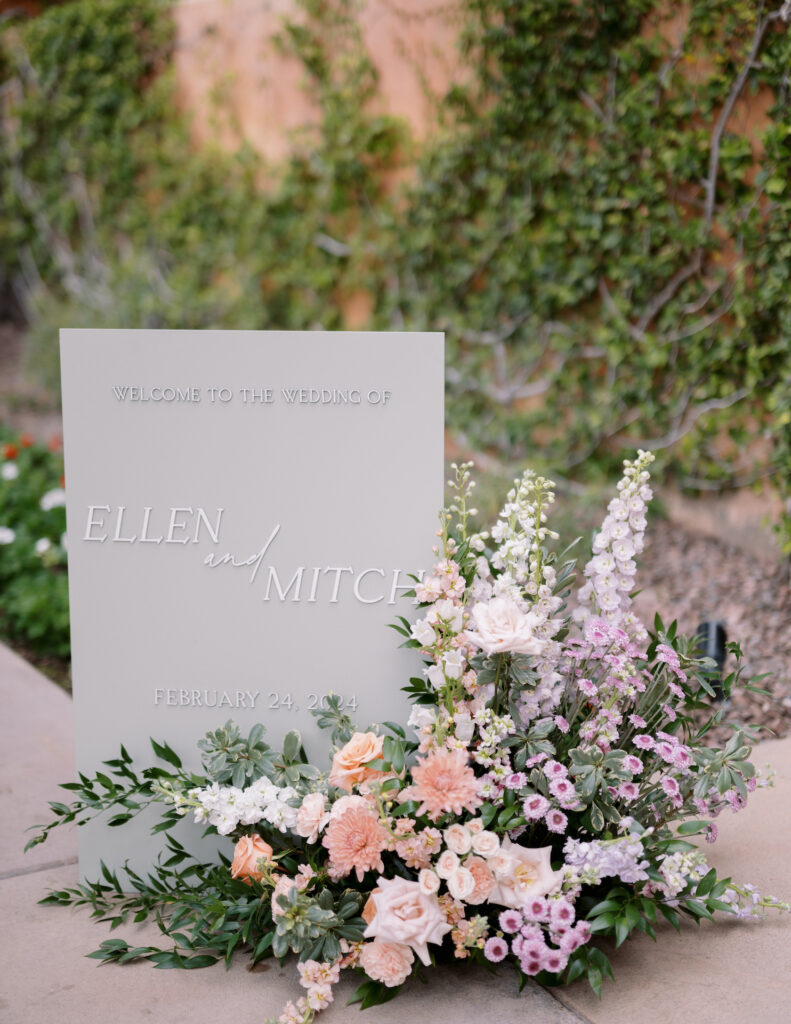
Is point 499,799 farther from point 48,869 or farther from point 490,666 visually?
point 48,869

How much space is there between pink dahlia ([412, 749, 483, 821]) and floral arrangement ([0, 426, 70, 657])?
2.47 metres

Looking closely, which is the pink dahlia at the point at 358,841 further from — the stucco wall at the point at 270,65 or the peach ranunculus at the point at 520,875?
the stucco wall at the point at 270,65

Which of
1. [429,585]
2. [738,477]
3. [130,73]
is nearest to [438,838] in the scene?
[429,585]

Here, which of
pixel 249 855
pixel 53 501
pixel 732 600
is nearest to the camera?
pixel 249 855

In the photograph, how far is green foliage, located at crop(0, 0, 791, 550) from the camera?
4.04 meters

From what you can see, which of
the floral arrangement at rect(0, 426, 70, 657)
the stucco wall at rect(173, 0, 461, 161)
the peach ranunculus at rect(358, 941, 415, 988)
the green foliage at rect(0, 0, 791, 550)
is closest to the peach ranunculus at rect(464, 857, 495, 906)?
the peach ranunculus at rect(358, 941, 415, 988)

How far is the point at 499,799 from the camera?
5.84ft

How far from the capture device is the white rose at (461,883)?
1655mm

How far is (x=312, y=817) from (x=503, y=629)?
1.69 ft

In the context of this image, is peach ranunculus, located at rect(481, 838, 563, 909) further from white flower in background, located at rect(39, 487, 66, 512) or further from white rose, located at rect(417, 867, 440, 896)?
white flower in background, located at rect(39, 487, 66, 512)

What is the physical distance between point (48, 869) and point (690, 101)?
3.85 m

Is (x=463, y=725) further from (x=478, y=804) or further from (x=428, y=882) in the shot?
(x=428, y=882)

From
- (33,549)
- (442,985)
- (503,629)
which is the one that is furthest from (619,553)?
(33,549)

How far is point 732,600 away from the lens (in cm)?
386
